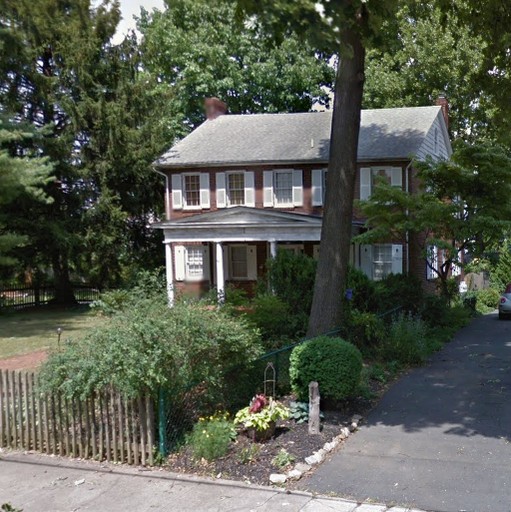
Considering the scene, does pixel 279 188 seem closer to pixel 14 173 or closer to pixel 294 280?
pixel 14 173

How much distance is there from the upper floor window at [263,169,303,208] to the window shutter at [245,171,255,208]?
1.77ft

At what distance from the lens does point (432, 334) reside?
→ 15.3 metres

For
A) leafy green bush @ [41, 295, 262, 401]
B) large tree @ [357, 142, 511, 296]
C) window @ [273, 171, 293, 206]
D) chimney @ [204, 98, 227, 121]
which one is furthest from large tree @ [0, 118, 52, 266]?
leafy green bush @ [41, 295, 262, 401]

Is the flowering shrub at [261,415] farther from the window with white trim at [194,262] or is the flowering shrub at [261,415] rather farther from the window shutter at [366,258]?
the window with white trim at [194,262]

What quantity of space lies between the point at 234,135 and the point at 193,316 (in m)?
21.1

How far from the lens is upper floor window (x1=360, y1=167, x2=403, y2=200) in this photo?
23.1 metres

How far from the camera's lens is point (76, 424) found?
277 inches

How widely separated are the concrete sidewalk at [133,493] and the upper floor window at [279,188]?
62.7ft

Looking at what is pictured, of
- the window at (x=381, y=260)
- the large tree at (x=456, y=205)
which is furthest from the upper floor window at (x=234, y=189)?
the large tree at (x=456, y=205)

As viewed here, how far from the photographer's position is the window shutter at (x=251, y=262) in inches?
1012

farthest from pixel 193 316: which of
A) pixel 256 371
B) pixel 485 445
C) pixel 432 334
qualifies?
pixel 432 334

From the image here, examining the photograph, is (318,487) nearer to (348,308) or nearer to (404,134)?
(348,308)

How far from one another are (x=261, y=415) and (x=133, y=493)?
1721mm

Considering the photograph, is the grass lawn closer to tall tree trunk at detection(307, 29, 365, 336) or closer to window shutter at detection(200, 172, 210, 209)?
tall tree trunk at detection(307, 29, 365, 336)
